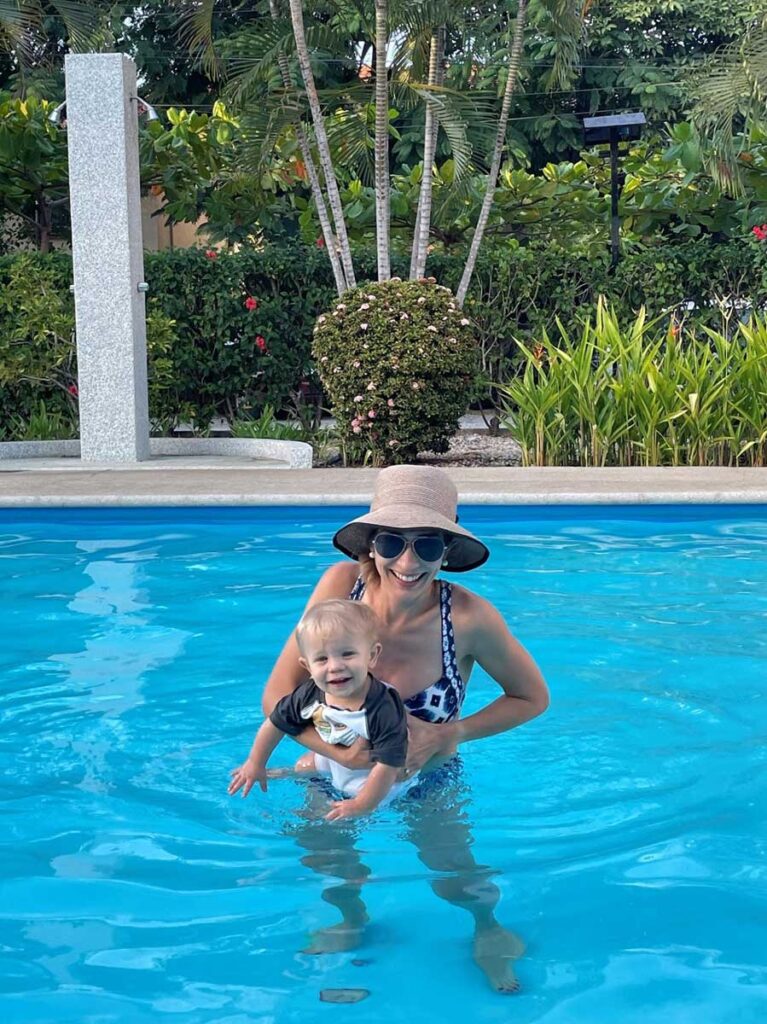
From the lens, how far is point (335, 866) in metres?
4.09

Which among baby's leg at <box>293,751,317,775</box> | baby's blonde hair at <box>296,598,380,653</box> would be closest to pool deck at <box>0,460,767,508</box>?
baby's leg at <box>293,751,317,775</box>

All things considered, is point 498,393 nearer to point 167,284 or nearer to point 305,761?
point 167,284

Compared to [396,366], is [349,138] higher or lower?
higher

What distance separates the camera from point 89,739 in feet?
18.1

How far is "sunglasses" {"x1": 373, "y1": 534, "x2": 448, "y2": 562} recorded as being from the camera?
11.8 ft

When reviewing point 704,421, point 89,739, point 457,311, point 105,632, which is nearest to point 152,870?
point 89,739

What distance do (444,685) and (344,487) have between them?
5.99 metres

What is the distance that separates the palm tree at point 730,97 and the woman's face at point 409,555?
1035cm

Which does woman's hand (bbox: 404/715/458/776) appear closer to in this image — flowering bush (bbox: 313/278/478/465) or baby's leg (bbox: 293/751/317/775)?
baby's leg (bbox: 293/751/317/775)

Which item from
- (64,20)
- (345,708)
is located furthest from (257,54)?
(345,708)

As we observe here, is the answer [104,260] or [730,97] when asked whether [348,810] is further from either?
[730,97]

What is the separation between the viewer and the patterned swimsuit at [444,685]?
3.79m

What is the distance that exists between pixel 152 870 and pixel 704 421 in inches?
308

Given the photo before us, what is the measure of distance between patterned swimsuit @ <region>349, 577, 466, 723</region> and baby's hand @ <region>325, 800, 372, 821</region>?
35 centimetres
